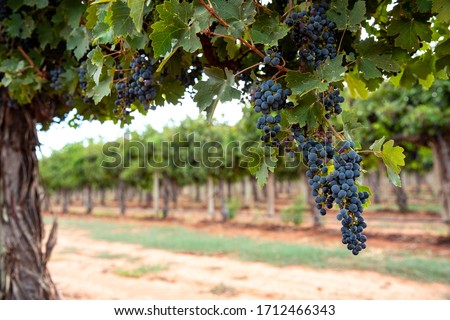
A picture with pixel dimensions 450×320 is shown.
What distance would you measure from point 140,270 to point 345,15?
9.18m

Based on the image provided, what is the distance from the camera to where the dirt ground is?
7320 mm

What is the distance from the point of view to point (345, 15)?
5.43ft

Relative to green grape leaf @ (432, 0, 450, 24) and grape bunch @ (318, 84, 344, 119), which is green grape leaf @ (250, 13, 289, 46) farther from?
green grape leaf @ (432, 0, 450, 24)

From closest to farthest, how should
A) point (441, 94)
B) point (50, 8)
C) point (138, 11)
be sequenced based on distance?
point (138, 11) → point (50, 8) → point (441, 94)

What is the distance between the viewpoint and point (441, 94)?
39.8ft

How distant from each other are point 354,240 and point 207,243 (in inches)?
496

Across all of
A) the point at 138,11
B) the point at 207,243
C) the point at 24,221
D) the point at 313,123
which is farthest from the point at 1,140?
the point at 207,243

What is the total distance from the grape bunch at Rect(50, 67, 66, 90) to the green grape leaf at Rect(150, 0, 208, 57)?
153 centimetres

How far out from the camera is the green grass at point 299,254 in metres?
9.07

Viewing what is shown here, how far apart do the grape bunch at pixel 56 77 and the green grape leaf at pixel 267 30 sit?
68.4 inches

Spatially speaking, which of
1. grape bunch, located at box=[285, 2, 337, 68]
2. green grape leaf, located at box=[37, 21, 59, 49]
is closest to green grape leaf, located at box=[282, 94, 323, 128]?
grape bunch, located at box=[285, 2, 337, 68]

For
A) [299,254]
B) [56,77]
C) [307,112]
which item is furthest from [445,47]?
[299,254]

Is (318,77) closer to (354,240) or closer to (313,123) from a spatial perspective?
(313,123)

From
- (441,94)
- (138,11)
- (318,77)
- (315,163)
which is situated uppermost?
(441,94)
